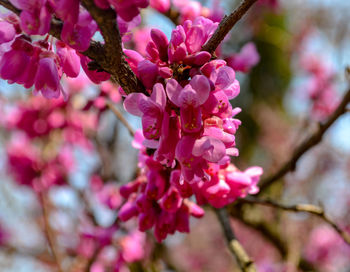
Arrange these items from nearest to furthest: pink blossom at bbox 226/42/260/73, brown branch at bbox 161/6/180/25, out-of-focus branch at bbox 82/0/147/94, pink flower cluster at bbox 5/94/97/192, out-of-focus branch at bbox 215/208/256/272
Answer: out-of-focus branch at bbox 82/0/147/94
out-of-focus branch at bbox 215/208/256/272
pink blossom at bbox 226/42/260/73
brown branch at bbox 161/6/180/25
pink flower cluster at bbox 5/94/97/192

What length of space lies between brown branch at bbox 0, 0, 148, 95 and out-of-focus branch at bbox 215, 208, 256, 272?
78 centimetres

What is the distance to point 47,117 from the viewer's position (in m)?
2.39

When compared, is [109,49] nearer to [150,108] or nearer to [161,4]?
[150,108]

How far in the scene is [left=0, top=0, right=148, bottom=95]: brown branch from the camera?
0.64 metres

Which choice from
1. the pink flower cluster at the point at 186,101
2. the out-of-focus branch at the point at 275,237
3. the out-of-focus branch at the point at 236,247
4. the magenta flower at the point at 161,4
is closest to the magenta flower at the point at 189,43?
the pink flower cluster at the point at 186,101

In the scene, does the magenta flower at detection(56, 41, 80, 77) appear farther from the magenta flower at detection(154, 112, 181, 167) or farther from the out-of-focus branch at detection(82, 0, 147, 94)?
the magenta flower at detection(154, 112, 181, 167)

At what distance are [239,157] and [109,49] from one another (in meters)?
3.51

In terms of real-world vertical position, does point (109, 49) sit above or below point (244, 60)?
above

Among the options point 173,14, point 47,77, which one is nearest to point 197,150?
point 47,77

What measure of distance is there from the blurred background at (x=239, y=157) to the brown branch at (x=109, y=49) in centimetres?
91

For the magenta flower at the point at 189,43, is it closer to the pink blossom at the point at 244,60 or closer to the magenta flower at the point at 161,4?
the pink blossom at the point at 244,60

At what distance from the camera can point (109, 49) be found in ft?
2.29

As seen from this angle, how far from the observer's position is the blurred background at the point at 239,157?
2371 mm

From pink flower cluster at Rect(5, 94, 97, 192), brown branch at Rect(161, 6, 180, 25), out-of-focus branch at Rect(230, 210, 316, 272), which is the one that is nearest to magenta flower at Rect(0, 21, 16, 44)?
brown branch at Rect(161, 6, 180, 25)
